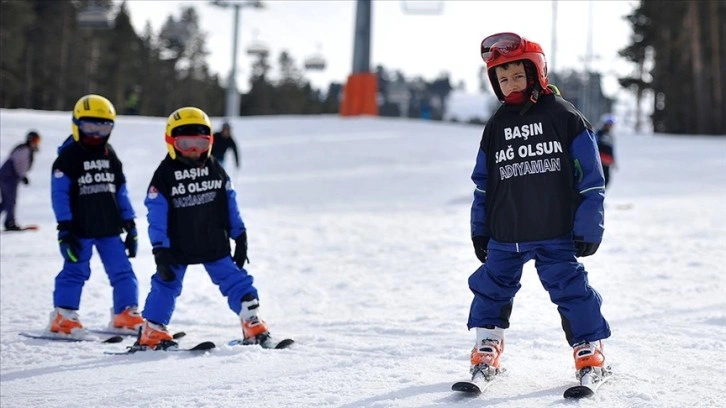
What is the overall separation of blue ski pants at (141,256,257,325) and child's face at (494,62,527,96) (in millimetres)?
2353

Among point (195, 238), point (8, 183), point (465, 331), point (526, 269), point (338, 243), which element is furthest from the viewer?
point (8, 183)

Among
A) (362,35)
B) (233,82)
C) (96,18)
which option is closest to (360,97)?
(362,35)

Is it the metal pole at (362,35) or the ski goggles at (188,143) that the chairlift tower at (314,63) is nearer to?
the metal pole at (362,35)

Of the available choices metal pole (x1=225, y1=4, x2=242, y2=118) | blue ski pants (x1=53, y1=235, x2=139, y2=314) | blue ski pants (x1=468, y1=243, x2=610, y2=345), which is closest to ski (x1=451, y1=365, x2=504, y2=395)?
blue ski pants (x1=468, y1=243, x2=610, y2=345)

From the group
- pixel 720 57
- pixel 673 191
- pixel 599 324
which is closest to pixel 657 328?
pixel 599 324

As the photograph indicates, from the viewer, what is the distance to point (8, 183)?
1216 cm

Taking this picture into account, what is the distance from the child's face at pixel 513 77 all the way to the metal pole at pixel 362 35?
29434 millimetres

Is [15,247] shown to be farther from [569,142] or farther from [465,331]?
[569,142]

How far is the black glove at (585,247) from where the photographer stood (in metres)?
3.80

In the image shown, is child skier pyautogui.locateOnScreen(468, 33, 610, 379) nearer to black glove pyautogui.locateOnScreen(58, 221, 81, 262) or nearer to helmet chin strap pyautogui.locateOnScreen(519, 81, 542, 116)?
helmet chin strap pyautogui.locateOnScreen(519, 81, 542, 116)

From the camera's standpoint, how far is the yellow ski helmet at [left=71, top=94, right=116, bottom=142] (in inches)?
244

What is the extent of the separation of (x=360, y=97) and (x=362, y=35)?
2.56 m

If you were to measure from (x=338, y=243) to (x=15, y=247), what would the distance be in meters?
4.16

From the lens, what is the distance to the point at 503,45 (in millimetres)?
3996
